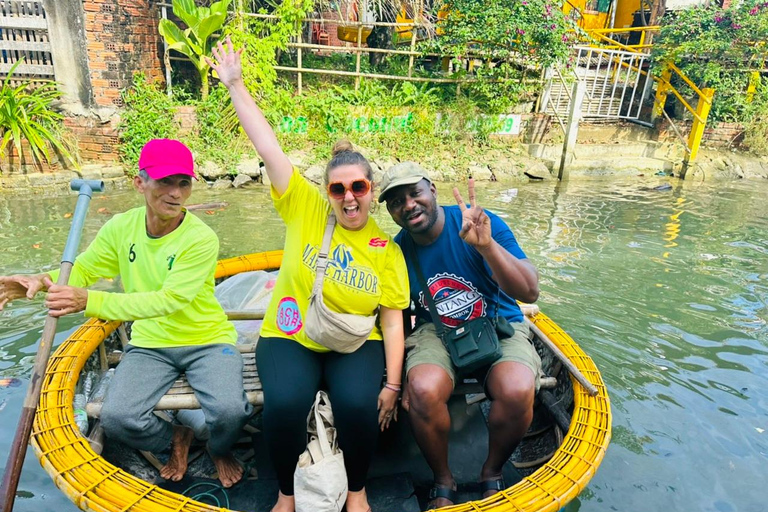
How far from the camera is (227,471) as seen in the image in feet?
8.66

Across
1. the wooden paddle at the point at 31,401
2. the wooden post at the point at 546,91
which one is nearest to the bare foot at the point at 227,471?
the wooden paddle at the point at 31,401

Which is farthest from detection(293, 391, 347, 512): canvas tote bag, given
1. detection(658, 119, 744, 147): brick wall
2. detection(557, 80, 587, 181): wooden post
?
detection(658, 119, 744, 147): brick wall

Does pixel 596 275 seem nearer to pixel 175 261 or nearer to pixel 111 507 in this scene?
pixel 175 261

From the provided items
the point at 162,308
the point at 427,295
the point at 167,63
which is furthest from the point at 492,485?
the point at 167,63

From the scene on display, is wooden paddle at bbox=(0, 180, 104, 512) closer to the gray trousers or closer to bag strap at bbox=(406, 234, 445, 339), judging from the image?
the gray trousers

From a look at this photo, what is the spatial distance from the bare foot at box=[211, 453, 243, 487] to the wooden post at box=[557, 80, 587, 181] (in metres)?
10.3

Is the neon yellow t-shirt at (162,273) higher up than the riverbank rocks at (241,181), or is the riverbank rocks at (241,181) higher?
the neon yellow t-shirt at (162,273)

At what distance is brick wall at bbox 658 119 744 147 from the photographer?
12711 millimetres

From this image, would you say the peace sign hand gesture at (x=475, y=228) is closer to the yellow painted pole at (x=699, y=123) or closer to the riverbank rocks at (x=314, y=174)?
the riverbank rocks at (x=314, y=174)

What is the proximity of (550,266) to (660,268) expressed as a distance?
1394 millimetres

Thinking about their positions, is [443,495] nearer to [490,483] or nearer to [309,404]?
[490,483]

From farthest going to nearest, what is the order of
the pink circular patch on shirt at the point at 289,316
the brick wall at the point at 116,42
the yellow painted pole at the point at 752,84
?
the yellow painted pole at the point at 752,84 → the brick wall at the point at 116,42 → the pink circular patch on shirt at the point at 289,316

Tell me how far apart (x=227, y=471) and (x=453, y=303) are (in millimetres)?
1410

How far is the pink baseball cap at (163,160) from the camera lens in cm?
230
